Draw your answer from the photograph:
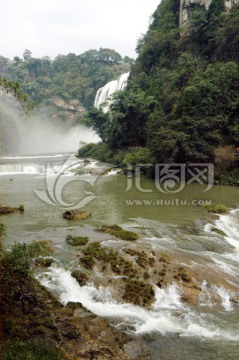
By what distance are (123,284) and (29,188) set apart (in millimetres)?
13260

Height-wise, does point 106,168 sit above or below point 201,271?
above

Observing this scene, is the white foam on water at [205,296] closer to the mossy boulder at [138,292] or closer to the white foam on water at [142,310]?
the white foam on water at [142,310]

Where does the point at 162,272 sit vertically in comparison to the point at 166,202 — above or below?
below

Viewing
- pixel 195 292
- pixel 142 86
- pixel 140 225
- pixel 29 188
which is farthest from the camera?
pixel 142 86

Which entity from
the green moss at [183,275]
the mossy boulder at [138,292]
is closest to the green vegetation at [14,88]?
the mossy boulder at [138,292]

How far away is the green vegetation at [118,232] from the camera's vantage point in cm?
1003

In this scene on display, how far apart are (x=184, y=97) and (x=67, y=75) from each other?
53.0 m

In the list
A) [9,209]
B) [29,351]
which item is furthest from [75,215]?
[29,351]

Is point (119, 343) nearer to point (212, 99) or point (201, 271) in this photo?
point (201, 271)

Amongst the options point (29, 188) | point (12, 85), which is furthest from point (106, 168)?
point (12, 85)

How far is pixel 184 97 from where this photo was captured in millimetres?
22312

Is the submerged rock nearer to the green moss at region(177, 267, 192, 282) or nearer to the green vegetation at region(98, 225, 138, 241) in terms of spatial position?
the green vegetation at region(98, 225, 138, 241)

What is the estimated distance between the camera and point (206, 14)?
97.2ft

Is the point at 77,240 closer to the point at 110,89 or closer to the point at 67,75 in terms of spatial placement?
the point at 110,89
